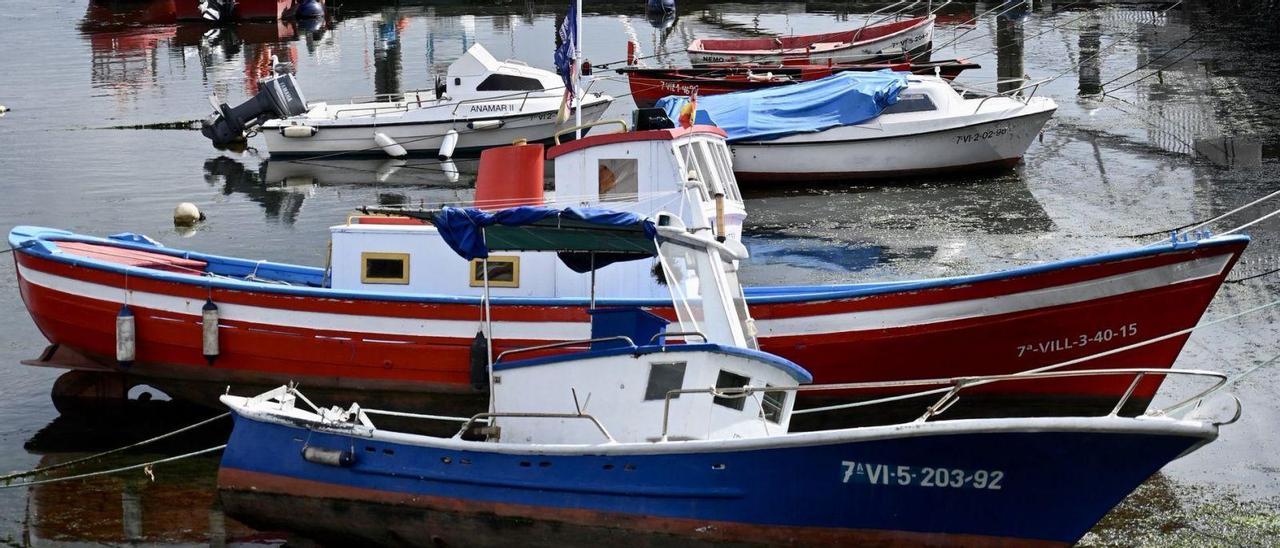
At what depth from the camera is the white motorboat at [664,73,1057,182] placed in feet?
84.7

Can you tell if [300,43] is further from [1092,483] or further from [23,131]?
[1092,483]

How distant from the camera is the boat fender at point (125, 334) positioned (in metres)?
15.1

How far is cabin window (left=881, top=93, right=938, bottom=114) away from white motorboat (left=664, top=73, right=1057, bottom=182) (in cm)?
2

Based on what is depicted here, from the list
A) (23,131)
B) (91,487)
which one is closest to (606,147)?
(91,487)

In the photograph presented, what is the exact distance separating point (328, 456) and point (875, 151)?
52.7 feet

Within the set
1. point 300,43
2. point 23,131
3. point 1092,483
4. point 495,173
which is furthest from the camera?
point 300,43

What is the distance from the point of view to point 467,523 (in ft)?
38.6

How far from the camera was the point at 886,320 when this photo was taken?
14.4 meters

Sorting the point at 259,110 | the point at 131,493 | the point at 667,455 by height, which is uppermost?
the point at 259,110

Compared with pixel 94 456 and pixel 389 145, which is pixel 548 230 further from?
pixel 389 145

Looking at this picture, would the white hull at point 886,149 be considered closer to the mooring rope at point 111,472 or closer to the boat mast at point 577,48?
the boat mast at point 577,48

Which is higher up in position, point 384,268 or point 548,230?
point 548,230

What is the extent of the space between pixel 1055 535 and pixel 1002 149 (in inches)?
657

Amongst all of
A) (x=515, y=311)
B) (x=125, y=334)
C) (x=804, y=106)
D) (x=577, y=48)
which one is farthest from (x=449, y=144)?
(x=515, y=311)
